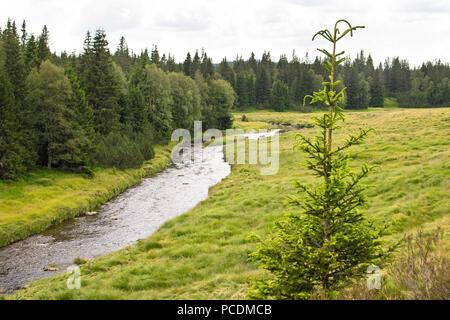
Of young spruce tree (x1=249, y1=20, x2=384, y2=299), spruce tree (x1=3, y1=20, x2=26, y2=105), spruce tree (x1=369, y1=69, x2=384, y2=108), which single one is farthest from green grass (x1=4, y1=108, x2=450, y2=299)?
spruce tree (x1=369, y1=69, x2=384, y2=108)

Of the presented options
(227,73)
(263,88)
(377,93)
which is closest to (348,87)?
(377,93)

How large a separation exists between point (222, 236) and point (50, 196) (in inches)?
773

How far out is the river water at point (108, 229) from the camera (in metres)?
20.0

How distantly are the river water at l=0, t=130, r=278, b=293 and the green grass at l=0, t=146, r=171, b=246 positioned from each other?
88 centimetres

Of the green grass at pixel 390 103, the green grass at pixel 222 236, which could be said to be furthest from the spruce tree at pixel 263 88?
the green grass at pixel 222 236

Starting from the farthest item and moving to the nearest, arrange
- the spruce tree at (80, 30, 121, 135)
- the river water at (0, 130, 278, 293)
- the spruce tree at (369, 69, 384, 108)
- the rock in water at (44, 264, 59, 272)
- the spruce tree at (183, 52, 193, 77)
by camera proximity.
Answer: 1. the spruce tree at (369, 69, 384, 108)
2. the spruce tree at (183, 52, 193, 77)
3. the spruce tree at (80, 30, 121, 135)
4. the river water at (0, 130, 278, 293)
5. the rock in water at (44, 264, 59, 272)

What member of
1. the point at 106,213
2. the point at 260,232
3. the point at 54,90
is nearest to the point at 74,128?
the point at 54,90

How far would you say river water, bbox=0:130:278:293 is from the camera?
19969 mm

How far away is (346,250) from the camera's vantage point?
27.1 ft

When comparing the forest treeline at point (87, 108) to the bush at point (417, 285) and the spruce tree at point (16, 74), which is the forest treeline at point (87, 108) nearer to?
the spruce tree at point (16, 74)

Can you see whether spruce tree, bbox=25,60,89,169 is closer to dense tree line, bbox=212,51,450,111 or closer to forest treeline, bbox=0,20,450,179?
forest treeline, bbox=0,20,450,179

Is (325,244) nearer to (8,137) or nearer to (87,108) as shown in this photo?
(8,137)

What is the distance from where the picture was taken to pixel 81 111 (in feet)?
137

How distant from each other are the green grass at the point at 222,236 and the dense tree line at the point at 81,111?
59.4 feet
